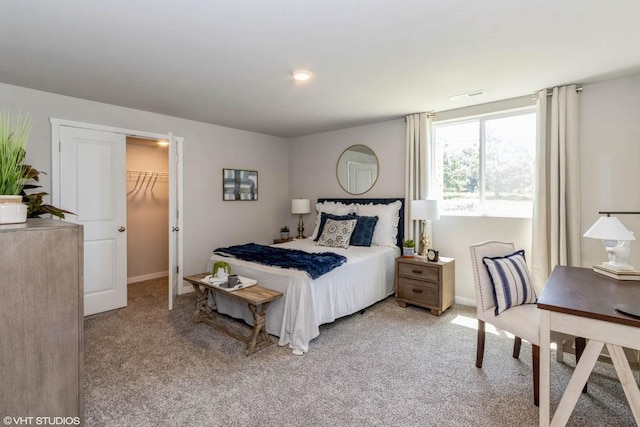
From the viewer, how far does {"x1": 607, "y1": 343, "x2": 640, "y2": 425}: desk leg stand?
1.50m

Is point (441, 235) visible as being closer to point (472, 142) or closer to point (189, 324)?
point (472, 142)

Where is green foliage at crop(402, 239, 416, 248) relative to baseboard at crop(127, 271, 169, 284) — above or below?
above

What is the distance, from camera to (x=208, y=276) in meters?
3.21

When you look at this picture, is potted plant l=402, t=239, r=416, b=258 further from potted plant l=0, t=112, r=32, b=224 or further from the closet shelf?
the closet shelf

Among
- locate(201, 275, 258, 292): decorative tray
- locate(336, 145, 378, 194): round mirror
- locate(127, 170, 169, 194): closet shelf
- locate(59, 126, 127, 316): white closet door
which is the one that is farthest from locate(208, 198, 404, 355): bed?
locate(127, 170, 169, 194): closet shelf

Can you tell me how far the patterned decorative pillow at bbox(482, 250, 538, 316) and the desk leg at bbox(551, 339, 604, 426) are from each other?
0.66 metres

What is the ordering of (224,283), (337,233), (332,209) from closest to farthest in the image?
(224,283) → (337,233) → (332,209)

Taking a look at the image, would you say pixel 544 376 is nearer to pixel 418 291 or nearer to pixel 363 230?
pixel 418 291

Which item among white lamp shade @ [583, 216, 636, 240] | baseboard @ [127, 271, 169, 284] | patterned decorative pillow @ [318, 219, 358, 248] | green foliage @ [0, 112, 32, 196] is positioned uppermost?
green foliage @ [0, 112, 32, 196]

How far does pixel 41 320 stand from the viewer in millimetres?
1373

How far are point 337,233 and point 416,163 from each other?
55.2 inches

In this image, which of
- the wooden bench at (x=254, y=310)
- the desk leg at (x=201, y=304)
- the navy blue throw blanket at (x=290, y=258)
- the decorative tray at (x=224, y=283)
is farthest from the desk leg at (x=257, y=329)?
the desk leg at (x=201, y=304)

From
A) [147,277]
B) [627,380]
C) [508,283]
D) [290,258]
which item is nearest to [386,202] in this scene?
[290,258]

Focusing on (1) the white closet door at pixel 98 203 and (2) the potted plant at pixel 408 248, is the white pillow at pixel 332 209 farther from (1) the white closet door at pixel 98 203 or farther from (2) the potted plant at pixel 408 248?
(1) the white closet door at pixel 98 203
